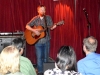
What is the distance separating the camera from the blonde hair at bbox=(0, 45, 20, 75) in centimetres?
213

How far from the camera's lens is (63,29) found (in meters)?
6.33

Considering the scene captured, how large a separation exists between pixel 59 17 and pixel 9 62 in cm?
425

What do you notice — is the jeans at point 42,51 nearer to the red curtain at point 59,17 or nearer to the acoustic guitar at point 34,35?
the acoustic guitar at point 34,35

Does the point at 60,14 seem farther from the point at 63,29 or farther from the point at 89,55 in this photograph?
the point at 89,55

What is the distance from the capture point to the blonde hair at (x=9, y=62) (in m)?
2.13

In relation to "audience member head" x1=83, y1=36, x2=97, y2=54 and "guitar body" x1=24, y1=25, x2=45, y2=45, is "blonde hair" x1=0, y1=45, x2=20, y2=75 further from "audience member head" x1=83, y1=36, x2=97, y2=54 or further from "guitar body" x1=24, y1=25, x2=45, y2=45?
"guitar body" x1=24, y1=25, x2=45, y2=45

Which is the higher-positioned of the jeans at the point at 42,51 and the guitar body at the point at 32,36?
the guitar body at the point at 32,36

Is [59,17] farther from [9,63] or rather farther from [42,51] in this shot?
[9,63]

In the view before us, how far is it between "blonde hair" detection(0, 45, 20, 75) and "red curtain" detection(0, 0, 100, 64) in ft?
12.9

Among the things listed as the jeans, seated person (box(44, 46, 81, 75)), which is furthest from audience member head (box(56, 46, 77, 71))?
the jeans

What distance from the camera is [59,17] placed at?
625 centimetres

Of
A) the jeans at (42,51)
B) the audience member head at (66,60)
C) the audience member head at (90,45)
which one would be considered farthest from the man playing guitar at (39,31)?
the audience member head at (66,60)

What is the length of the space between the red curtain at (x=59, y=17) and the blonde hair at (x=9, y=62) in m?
3.92

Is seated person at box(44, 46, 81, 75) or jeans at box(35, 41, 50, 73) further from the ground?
seated person at box(44, 46, 81, 75)
